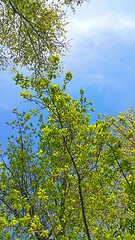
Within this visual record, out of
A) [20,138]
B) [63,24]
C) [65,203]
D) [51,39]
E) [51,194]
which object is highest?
[63,24]

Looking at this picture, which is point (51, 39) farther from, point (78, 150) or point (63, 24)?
point (78, 150)

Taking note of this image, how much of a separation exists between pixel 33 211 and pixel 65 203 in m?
3.08

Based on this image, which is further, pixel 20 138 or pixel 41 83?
pixel 20 138

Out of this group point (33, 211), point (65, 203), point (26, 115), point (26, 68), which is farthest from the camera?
point (26, 68)

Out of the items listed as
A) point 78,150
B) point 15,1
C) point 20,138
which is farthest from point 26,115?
point 15,1

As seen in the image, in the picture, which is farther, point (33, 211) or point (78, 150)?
point (33, 211)

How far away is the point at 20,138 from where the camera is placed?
32.1 ft

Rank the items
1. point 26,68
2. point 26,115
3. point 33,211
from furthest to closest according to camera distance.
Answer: point 26,68, point 26,115, point 33,211

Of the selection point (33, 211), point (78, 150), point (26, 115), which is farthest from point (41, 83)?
point (33, 211)

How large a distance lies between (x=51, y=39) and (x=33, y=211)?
8313 mm

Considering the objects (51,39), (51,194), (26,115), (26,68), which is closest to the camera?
(51,194)

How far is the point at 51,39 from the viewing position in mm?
11055

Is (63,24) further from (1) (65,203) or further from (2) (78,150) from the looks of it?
(1) (65,203)

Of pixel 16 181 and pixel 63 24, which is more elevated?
pixel 63 24
